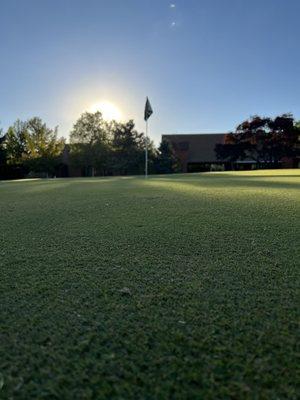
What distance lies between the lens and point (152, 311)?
79.4 inches

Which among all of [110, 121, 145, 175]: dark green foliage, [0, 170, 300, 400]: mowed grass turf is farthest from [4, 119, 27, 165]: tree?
[0, 170, 300, 400]: mowed grass turf

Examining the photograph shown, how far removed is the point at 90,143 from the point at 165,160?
9509mm

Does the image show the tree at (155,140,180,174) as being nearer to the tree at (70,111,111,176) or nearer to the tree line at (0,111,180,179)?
the tree line at (0,111,180,179)

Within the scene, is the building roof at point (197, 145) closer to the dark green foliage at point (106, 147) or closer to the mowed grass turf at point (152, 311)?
the dark green foliage at point (106, 147)

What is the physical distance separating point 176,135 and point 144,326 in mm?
47431

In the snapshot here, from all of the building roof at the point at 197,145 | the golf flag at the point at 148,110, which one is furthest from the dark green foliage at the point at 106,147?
the golf flag at the point at 148,110

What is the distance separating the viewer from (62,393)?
54.7 inches

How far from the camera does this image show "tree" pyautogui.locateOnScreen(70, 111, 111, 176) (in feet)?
129

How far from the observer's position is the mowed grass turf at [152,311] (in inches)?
56.8

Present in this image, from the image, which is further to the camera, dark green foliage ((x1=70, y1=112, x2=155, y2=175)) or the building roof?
the building roof

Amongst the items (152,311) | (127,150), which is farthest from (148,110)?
(127,150)

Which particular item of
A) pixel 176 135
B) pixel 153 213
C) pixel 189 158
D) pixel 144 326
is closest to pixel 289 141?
pixel 189 158

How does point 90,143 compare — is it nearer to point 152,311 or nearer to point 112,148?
point 112,148

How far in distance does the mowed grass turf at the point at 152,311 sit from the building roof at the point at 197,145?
41115mm
